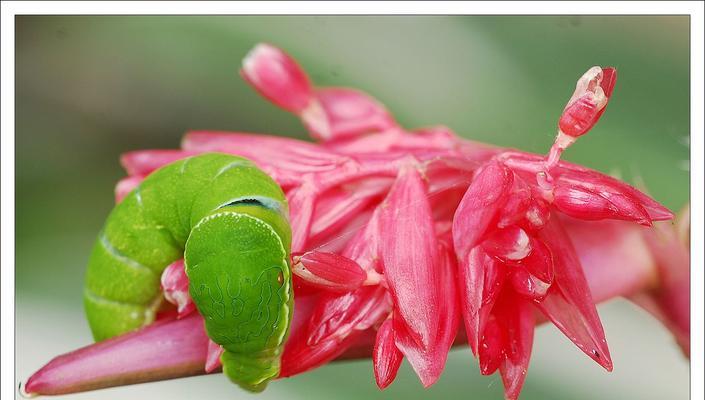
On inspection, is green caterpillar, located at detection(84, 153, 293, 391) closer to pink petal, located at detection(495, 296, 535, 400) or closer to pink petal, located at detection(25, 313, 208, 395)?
pink petal, located at detection(25, 313, 208, 395)

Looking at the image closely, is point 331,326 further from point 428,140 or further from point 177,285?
point 428,140

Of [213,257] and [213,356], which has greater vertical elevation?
[213,257]

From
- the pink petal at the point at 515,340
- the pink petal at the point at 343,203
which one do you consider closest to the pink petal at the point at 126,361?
the pink petal at the point at 343,203

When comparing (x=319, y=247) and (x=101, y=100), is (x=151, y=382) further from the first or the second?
(x=101, y=100)

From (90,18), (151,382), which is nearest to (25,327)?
(151,382)

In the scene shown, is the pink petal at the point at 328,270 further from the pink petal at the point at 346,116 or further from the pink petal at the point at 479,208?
the pink petal at the point at 346,116

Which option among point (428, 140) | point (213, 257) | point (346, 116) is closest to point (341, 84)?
point (346, 116)

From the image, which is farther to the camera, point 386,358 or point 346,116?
point 346,116
